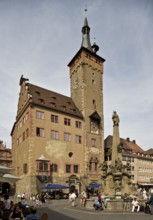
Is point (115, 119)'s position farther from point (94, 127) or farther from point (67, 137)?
point (94, 127)

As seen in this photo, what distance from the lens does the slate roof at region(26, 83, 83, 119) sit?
42.8 metres

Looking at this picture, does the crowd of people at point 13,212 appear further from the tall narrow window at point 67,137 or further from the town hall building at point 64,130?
the tall narrow window at point 67,137

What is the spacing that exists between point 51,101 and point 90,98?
8.52 metres

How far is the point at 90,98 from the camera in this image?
49938mm

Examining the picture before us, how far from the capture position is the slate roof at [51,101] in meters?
42.8

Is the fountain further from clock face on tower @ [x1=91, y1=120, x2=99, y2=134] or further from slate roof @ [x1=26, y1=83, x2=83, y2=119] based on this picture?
clock face on tower @ [x1=91, y1=120, x2=99, y2=134]

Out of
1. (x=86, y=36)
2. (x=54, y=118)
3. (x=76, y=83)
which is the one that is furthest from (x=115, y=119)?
(x=86, y=36)

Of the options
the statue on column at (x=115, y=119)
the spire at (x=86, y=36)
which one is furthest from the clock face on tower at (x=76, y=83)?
the statue on column at (x=115, y=119)

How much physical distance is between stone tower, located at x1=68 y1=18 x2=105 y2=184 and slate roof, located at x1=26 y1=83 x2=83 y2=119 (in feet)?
6.08

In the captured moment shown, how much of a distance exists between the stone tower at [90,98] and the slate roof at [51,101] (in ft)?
6.08

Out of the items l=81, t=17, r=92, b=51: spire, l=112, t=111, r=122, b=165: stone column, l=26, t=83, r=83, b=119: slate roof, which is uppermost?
l=81, t=17, r=92, b=51: spire

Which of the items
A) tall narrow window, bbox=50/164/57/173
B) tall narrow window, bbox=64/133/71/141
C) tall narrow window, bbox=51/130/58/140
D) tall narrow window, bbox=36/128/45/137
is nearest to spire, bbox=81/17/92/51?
tall narrow window, bbox=64/133/71/141

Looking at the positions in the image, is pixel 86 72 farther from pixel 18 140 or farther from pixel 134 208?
pixel 134 208

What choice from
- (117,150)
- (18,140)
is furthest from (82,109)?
(117,150)
